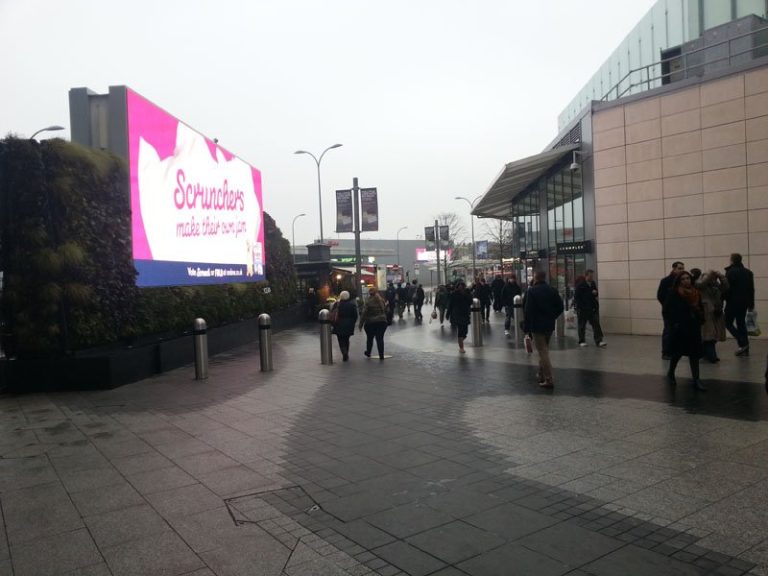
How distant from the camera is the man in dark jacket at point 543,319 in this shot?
8.82 metres

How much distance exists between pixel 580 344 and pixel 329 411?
26.0 feet

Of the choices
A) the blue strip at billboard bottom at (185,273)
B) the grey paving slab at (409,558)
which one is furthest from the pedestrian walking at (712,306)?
the blue strip at billboard bottom at (185,273)

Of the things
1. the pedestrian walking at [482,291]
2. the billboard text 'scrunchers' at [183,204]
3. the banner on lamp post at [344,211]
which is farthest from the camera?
the banner on lamp post at [344,211]

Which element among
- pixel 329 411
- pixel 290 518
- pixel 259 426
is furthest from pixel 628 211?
pixel 290 518

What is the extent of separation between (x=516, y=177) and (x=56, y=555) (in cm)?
2016

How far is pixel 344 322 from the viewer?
13.2 m

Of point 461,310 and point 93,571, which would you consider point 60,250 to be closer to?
point 93,571

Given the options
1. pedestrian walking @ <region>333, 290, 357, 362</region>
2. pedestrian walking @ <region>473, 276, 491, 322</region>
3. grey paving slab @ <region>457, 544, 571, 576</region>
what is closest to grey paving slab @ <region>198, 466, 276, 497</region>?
grey paving slab @ <region>457, 544, 571, 576</region>

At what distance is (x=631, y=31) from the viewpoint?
2745 centimetres

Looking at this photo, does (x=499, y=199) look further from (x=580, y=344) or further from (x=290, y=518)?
(x=290, y=518)

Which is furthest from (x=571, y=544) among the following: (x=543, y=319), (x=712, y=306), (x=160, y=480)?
(x=712, y=306)

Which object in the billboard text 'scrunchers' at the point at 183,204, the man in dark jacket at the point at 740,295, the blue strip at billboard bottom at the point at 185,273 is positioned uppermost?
the billboard text 'scrunchers' at the point at 183,204

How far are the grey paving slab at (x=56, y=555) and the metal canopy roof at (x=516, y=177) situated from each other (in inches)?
642

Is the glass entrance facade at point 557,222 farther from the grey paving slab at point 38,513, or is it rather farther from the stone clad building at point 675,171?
the grey paving slab at point 38,513
